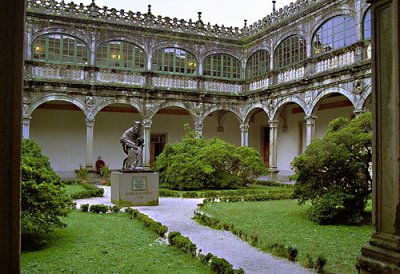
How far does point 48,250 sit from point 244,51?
18.9 meters

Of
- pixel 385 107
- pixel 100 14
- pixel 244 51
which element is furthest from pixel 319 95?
pixel 385 107

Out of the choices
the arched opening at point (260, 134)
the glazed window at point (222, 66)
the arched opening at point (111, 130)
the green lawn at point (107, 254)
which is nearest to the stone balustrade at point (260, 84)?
the glazed window at point (222, 66)

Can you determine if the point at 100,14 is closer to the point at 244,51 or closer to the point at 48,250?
the point at 244,51

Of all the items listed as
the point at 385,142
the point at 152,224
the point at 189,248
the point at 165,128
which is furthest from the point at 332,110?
the point at 385,142

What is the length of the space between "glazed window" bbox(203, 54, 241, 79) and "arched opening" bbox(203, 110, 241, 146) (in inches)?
138

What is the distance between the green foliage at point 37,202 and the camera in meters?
6.15

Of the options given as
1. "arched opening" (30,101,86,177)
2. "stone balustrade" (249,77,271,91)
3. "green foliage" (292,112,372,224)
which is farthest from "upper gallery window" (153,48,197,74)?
"green foliage" (292,112,372,224)

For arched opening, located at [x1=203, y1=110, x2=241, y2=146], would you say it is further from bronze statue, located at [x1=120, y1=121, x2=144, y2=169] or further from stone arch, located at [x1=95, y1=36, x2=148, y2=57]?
bronze statue, located at [x1=120, y1=121, x2=144, y2=169]

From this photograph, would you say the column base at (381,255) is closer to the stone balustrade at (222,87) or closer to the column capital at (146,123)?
the column capital at (146,123)

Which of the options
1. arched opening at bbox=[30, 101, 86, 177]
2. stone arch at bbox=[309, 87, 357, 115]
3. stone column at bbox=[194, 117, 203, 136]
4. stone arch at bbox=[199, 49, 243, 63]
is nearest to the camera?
stone arch at bbox=[309, 87, 357, 115]

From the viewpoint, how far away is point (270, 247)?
21.2 ft

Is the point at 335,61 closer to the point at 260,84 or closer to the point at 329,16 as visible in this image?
the point at 329,16

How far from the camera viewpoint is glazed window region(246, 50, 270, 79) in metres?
21.5

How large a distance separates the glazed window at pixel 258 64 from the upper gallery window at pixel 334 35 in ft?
12.5
